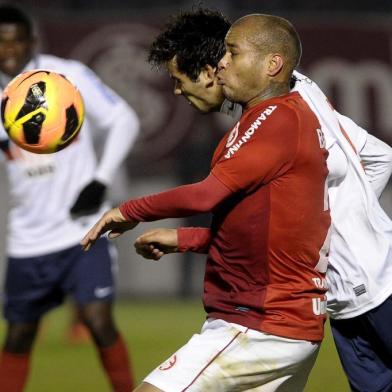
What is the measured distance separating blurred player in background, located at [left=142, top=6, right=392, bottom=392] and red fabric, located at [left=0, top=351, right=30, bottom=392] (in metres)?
2.01

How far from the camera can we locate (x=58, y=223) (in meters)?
6.38

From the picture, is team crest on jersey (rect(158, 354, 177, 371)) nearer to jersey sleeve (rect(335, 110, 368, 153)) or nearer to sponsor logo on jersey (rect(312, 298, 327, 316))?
sponsor logo on jersey (rect(312, 298, 327, 316))

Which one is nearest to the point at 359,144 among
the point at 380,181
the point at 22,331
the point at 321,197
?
the point at 380,181

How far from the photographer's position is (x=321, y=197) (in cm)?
414

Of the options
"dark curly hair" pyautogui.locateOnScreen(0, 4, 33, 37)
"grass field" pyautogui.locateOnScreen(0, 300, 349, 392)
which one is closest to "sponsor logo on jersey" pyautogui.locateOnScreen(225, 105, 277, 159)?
"dark curly hair" pyautogui.locateOnScreen(0, 4, 33, 37)

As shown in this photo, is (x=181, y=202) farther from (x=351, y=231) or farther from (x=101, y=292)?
(x=101, y=292)

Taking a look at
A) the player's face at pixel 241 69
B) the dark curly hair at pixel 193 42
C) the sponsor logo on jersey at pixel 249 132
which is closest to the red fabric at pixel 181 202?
the sponsor logo on jersey at pixel 249 132

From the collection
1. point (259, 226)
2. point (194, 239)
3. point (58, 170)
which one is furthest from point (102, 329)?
point (259, 226)

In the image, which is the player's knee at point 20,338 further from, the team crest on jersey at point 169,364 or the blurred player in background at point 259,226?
the team crest on jersey at point 169,364

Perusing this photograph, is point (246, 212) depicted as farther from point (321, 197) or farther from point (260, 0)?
point (260, 0)

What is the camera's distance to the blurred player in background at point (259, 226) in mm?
3975

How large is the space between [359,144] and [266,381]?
1.08m

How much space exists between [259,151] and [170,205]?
0.34 m

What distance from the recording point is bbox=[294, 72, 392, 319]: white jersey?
14.5 feet
